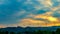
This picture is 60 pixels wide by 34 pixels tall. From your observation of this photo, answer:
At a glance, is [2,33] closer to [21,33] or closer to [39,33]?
[21,33]

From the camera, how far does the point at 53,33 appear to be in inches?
718

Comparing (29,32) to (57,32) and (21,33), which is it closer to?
(21,33)

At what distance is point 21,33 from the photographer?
18.1m

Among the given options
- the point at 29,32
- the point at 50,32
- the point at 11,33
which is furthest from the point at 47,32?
the point at 11,33

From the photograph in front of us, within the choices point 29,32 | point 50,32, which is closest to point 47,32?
point 50,32

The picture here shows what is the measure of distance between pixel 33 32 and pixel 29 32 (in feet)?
1.19

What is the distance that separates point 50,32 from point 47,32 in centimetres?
29

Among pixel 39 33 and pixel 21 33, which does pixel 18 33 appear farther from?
pixel 39 33

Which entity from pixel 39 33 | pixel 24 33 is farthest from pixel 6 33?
pixel 39 33

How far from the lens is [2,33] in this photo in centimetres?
1784

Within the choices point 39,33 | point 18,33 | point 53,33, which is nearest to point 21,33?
point 18,33

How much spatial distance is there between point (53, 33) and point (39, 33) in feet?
4.40

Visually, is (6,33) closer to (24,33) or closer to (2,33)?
(2,33)

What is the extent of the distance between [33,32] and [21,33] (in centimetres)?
A: 107
